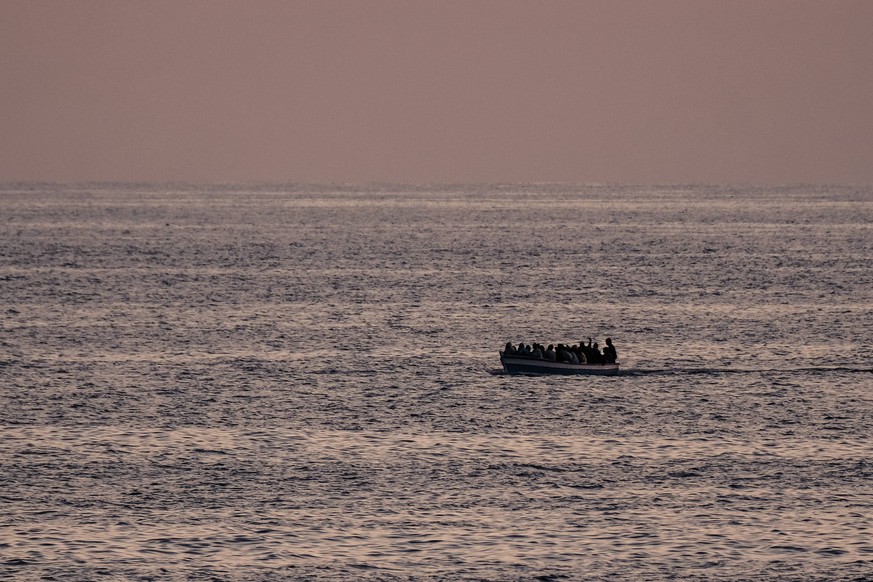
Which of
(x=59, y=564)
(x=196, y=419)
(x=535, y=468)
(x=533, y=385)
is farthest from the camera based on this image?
(x=533, y=385)

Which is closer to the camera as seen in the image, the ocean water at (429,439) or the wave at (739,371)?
the ocean water at (429,439)

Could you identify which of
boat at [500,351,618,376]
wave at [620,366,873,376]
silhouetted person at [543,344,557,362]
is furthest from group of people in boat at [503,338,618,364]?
wave at [620,366,873,376]

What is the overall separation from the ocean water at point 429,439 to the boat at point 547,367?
1.93 feet

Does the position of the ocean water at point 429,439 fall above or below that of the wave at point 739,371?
below

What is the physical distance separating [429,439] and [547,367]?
51.1ft

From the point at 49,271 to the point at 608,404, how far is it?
82.1 meters

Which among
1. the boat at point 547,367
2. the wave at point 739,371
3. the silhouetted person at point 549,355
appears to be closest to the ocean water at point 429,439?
the wave at point 739,371

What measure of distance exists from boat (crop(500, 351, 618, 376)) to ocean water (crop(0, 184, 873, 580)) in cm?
59

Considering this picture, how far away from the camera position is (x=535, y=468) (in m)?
44.8

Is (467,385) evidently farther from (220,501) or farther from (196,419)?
(220,501)

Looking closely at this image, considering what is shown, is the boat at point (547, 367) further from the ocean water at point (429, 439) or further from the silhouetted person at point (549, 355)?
the ocean water at point (429, 439)

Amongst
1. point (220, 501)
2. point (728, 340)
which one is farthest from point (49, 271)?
point (220, 501)

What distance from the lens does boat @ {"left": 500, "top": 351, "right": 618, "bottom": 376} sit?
63531mm

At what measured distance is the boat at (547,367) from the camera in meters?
63.5
